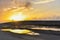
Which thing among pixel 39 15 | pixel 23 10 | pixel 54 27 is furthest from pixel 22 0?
pixel 54 27

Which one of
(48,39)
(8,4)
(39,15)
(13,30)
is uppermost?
(8,4)

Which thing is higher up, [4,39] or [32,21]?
[32,21]

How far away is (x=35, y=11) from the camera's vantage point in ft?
4.70

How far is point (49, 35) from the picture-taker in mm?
1420

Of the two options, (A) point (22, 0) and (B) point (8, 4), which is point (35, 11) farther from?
(B) point (8, 4)

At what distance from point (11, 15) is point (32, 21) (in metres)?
0.22

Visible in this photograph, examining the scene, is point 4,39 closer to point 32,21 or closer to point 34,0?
point 32,21

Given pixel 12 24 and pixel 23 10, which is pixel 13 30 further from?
pixel 23 10

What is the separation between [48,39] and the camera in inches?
55.3

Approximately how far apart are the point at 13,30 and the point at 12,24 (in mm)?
61

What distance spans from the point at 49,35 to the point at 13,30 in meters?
0.36

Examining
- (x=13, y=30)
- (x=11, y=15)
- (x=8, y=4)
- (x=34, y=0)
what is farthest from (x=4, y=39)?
(x=34, y=0)

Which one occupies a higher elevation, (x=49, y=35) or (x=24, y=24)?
(x=24, y=24)

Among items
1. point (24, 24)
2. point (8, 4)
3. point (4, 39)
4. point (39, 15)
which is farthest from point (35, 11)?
point (4, 39)
